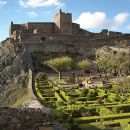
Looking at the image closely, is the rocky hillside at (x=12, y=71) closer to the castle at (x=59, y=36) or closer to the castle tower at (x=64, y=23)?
the castle at (x=59, y=36)

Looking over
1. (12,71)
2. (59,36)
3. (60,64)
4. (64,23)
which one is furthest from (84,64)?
(64,23)

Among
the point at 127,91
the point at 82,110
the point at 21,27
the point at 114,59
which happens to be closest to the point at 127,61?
the point at 114,59

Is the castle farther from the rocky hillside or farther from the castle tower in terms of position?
the rocky hillside

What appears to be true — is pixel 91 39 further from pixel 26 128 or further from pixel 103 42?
pixel 26 128

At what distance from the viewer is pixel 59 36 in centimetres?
7994

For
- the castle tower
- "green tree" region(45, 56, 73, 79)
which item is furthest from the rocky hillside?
the castle tower

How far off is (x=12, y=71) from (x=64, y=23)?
25.3 meters

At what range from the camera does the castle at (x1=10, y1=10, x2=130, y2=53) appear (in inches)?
2872

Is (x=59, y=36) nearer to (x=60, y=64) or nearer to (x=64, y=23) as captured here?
(x=64, y=23)

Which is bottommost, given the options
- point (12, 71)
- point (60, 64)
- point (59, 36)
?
point (12, 71)

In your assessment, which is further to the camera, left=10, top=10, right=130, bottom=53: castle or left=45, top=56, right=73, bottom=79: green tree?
left=10, top=10, right=130, bottom=53: castle

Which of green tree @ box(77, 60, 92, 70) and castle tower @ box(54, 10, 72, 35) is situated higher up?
castle tower @ box(54, 10, 72, 35)

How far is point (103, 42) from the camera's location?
260ft

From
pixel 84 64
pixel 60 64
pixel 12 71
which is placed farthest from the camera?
pixel 84 64
